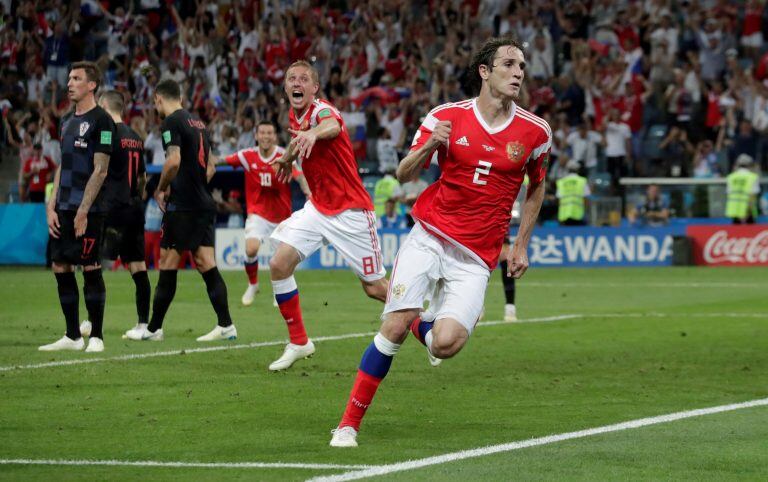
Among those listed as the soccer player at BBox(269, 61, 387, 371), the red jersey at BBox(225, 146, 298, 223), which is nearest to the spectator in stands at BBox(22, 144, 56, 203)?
the red jersey at BBox(225, 146, 298, 223)

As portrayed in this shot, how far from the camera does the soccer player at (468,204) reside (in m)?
8.10

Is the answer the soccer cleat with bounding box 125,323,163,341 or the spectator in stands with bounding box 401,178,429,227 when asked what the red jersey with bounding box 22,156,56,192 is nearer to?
the spectator in stands with bounding box 401,178,429,227

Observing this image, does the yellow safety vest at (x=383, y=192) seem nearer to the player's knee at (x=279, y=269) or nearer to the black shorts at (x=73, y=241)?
the black shorts at (x=73, y=241)

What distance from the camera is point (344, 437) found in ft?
25.7

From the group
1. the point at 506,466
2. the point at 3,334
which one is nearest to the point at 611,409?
the point at 506,466

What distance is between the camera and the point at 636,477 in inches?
273

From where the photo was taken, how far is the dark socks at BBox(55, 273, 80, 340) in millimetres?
12742

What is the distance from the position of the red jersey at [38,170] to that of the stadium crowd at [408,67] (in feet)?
0.16

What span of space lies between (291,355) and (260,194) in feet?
26.4

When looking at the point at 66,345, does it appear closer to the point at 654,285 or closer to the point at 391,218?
the point at 654,285

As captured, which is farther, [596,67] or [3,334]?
[596,67]

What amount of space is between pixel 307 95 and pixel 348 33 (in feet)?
73.9

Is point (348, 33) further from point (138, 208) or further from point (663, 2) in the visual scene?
point (138, 208)

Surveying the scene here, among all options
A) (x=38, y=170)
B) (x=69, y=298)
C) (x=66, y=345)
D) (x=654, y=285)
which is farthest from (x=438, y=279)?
(x=38, y=170)
